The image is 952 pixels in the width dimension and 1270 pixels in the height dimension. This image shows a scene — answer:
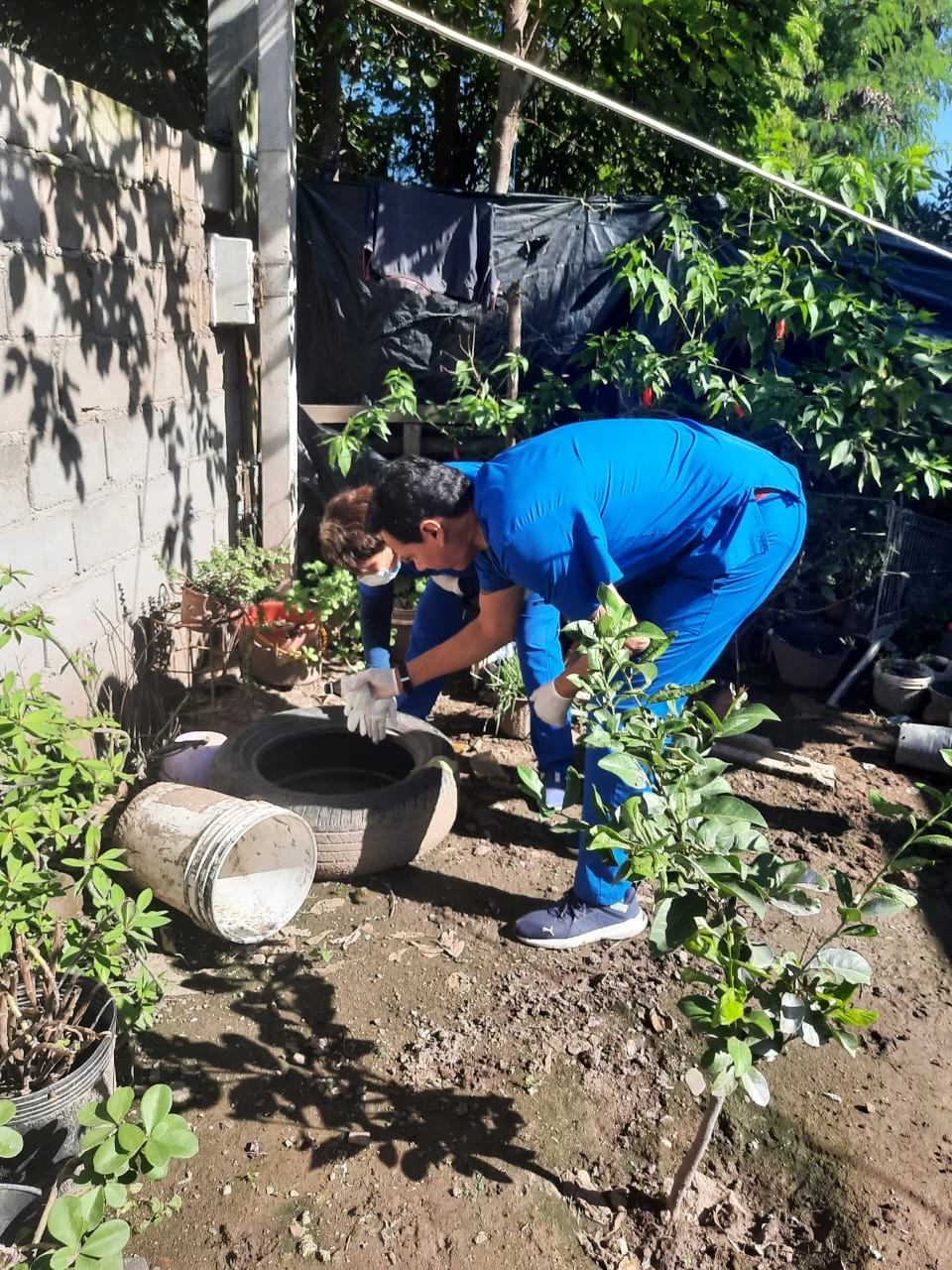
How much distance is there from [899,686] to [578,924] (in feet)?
8.15

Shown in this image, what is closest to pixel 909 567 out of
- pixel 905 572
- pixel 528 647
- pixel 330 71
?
pixel 905 572

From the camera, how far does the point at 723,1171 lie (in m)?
2.03

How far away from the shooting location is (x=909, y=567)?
4996mm

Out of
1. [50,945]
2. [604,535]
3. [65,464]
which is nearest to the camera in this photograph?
[50,945]

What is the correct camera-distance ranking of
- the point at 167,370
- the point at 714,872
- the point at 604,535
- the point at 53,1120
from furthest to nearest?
the point at 167,370
the point at 604,535
the point at 53,1120
the point at 714,872

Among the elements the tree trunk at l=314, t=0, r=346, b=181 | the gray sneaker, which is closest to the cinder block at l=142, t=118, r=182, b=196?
the tree trunk at l=314, t=0, r=346, b=181

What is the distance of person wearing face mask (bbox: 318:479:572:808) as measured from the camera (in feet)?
9.57

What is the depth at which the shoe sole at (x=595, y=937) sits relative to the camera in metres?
2.74

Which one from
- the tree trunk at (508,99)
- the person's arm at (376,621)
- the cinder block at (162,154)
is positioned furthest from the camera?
the tree trunk at (508,99)

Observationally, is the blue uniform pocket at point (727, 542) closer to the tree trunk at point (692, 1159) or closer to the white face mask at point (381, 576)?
the white face mask at point (381, 576)

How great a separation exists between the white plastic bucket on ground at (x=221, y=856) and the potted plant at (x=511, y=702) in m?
1.40

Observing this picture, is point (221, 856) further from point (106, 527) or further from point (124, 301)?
point (124, 301)

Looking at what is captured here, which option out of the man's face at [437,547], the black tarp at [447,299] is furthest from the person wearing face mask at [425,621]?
the black tarp at [447,299]

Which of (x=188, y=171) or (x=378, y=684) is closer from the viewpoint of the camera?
(x=378, y=684)
